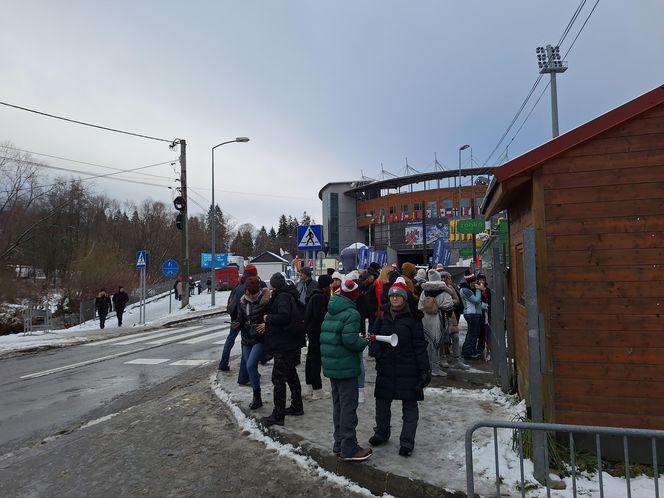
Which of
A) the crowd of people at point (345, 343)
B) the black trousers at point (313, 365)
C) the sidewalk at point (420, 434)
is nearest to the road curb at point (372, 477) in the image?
the sidewalk at point (420, 434)

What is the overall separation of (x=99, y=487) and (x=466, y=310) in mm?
A: 7048

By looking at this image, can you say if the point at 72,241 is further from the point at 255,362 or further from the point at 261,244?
the point at 261,244

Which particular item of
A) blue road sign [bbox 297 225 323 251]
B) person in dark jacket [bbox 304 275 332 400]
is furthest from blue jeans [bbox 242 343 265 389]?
blue road sign [bbox 297 225 323 251]

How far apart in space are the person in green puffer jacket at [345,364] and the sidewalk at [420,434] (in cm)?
14

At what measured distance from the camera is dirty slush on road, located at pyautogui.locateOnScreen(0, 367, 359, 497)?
429 cm

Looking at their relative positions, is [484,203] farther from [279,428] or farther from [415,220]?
[415,220]

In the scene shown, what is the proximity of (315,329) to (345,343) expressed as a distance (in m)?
2.21

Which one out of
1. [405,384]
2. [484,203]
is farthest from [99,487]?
[484,203]

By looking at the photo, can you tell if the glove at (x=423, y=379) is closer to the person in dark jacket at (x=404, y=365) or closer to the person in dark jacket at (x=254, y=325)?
the person in dark jacket at (x=404, y=365)

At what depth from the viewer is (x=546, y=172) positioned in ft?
14.8

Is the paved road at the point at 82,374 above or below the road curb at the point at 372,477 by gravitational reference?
below

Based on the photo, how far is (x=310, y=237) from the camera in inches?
440

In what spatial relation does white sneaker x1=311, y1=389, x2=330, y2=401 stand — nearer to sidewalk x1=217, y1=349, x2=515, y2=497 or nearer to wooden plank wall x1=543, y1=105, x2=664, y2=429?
sidewalk x1=217, y1=349, x2=515, y2=497

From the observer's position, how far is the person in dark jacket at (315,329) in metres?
6.43
